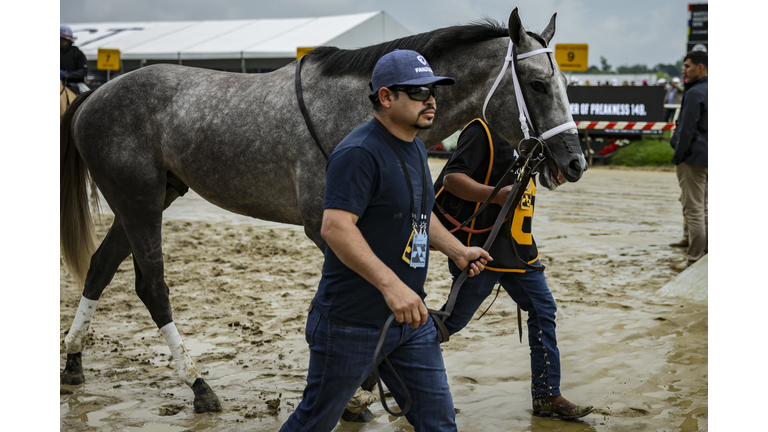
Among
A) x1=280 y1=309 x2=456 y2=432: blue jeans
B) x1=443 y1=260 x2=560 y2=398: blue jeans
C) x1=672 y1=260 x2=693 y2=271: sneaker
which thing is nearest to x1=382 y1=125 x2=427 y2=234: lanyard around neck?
x1=280 y1=309 x2=456 y2=432: blue jeans

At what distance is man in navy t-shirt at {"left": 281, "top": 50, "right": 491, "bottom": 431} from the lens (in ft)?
6.80

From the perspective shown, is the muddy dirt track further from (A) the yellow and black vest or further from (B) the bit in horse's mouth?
(B) the bit in horse's mouth

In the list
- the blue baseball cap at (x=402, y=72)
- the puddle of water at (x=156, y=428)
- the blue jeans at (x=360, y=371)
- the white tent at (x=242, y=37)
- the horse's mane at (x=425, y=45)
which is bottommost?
the puddle of water at (x=156, y=428)

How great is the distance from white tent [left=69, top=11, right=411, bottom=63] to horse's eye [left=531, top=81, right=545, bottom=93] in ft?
64.1

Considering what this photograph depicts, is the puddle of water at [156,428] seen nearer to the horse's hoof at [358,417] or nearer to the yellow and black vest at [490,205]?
the horse's hoof at [358,417]

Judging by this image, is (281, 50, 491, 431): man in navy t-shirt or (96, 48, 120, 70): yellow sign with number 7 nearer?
(281, 50, 491, 431): man in navy t-shirt

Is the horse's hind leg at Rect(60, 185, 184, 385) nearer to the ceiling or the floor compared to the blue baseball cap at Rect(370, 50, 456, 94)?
nearer to the floor

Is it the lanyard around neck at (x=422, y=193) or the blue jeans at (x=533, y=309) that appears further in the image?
the blue jeans at (x=533, y=309)

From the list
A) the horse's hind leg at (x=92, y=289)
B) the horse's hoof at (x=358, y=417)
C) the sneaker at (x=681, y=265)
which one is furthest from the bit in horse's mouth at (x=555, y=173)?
the sneaker at (x=681, y=265)

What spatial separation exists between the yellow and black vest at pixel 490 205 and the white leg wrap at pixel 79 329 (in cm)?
236

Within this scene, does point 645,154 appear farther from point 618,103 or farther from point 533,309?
point 533,309

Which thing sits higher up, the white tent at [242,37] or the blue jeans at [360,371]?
the white tent at [242,37]

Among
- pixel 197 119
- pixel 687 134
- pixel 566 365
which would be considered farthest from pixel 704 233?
pixel 197 119

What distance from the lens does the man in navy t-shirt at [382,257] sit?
207 centimetres
